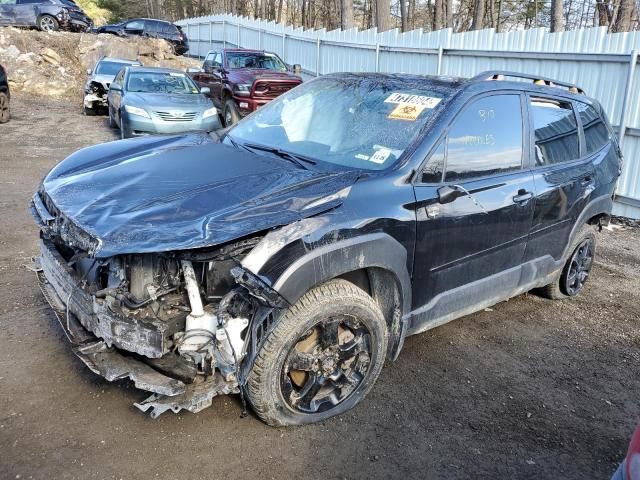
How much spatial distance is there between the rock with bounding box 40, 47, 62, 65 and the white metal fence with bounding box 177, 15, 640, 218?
1002cm

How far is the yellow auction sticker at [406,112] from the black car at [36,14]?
72.0 ft

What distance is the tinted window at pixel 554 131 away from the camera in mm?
4035

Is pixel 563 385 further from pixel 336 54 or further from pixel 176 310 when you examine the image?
pixel 336 54

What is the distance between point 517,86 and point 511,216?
0.95 metres

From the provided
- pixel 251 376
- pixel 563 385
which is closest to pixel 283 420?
pixel 251 376

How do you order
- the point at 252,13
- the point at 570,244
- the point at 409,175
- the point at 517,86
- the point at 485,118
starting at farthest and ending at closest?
1. the point at 252,13
2. the point at 570,244
3. the point at 517,86
4. the point at 485,118
5. the point at 409,175

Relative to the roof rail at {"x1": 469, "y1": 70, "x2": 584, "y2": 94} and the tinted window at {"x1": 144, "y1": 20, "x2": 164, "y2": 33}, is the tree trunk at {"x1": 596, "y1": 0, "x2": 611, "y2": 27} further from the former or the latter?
the roof rail at {"x1": 469, "y1": 70, "x2": 584, "y2": 94}

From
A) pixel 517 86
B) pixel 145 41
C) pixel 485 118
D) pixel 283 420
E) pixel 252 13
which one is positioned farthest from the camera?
pixel 252 13

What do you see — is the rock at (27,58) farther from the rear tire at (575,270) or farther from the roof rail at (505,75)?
the rear tire at (575,270)

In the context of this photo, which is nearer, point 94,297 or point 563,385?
point 94,297

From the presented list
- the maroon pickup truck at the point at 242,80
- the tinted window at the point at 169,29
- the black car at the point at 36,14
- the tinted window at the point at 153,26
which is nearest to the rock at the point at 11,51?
the black car at the point at 36,14

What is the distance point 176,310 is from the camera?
2.71 meters

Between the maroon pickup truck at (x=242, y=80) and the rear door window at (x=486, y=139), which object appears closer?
the rear door window at (x=486, y=139)

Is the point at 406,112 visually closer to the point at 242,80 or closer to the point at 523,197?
the point at 523,197
